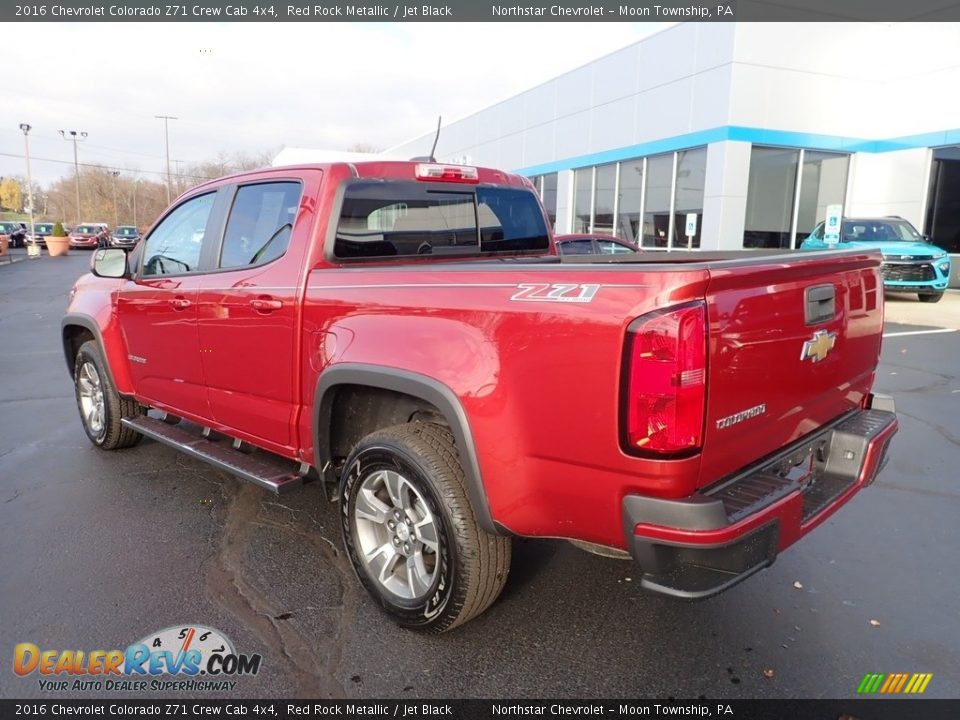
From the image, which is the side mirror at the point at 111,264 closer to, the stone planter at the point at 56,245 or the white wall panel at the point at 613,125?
the white wall panel at the point at 613,125

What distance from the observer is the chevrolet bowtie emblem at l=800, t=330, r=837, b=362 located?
2.53 m

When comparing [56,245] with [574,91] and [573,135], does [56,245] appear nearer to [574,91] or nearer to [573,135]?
[573,135]

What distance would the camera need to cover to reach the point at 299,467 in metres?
3.64

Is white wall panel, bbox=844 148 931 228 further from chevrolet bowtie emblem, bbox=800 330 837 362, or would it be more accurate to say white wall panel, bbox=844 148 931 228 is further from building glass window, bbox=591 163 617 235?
chevrolet bowtie emblem, bbox=800 330 837 362

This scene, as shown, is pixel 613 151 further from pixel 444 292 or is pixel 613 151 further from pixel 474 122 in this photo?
pixel 444 292

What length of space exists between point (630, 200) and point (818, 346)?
19.1 metres

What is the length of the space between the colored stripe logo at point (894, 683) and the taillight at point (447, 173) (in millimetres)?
3010

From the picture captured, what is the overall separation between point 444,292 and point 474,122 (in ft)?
101

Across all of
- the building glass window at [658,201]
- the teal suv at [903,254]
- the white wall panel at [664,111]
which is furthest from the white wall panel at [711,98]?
the teal suv at [903,254]

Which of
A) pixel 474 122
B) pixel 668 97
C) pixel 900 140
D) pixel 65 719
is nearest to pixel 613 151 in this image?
pixel 668 97

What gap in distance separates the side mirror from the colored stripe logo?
4.75 meters

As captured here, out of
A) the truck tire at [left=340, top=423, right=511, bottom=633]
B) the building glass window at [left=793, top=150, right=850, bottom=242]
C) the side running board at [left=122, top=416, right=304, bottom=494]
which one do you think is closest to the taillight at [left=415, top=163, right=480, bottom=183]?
the truck tire at [left=340, top=423, right=511, bottom=633]

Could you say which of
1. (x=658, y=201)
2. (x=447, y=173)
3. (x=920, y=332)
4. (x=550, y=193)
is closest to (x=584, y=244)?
(x=920, y=332)

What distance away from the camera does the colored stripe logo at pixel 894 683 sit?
8.21 feet
